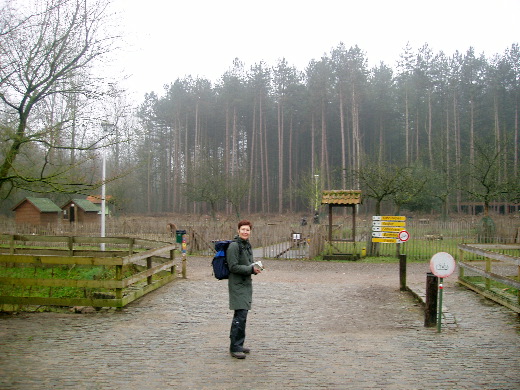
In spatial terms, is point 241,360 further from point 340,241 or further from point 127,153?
point 127,153

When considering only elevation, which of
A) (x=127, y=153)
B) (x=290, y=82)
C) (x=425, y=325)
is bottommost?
(x=425, y=325)

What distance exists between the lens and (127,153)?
5694 cm

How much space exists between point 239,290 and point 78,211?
121ft

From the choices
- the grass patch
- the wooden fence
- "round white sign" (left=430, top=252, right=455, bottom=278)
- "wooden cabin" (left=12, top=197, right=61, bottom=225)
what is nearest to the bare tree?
the grass patch

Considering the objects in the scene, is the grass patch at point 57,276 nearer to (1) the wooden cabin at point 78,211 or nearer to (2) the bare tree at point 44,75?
(2) the bare tree at point 44,75

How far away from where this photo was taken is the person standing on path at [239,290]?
6098 mm

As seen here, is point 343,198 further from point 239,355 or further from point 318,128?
point 318,128

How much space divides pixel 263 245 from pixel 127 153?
37946mm

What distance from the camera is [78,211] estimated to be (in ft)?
130

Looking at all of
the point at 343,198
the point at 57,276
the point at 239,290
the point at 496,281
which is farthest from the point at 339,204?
the point at 239,290

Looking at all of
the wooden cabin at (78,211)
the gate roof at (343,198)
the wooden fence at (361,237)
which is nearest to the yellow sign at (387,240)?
the wooden fence at (361,237)

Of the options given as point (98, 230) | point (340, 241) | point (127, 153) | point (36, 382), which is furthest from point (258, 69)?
point (36, 382)

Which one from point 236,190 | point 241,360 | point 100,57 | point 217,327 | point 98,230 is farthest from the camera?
point 236,190

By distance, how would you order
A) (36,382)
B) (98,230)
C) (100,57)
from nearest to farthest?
(36,382), (100,57), (98,230)
